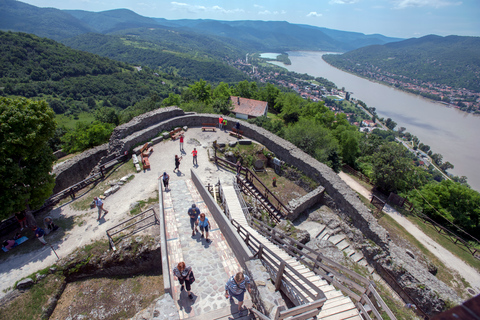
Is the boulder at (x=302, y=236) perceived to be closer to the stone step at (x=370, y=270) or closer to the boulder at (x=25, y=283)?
the stone step at (x=370, y=270)

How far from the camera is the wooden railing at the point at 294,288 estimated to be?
5.34 m

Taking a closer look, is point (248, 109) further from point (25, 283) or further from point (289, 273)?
point (25, 283)

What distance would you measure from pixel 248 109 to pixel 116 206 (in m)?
32.8

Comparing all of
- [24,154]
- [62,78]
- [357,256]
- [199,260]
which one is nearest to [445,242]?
[357,256]

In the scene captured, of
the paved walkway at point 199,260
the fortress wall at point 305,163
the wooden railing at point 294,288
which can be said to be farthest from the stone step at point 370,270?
the paved walkway at point 199,260

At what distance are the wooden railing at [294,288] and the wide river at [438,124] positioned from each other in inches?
2478

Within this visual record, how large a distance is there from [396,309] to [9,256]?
54.3ft

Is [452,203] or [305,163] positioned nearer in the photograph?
[305,163]

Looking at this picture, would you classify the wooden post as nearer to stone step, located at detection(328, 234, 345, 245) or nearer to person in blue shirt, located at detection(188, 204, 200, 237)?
person in blue shirt, located at detection(188, 204, 200, 237)

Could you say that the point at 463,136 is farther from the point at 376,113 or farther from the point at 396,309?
the point at 396,309

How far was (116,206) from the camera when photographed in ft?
42.3

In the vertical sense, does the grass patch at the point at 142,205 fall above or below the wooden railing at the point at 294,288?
below

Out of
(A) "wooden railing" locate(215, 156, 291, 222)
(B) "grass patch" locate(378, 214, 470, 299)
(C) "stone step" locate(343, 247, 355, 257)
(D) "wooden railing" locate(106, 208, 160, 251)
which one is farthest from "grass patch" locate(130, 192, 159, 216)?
(B) "grass patch" locate(378, 214, 470, 299)

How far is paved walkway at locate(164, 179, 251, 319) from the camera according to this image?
23.9 feet
